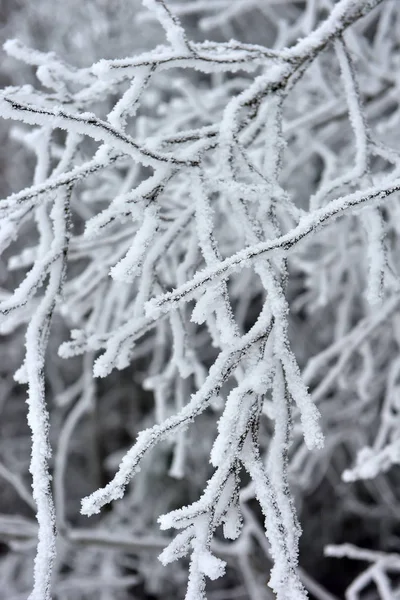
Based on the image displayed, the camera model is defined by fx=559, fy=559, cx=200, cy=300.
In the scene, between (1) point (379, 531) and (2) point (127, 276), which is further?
(1) point (379, 531)

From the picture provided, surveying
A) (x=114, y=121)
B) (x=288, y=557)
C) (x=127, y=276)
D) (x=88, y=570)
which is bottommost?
(x=288, y=557)

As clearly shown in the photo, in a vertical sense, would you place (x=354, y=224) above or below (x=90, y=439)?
below

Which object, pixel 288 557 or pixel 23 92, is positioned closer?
pixel 288 557

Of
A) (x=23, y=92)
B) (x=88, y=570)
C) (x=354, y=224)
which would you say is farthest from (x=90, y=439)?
(x=23, y=92)

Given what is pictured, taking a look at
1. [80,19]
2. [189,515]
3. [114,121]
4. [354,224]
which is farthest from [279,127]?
[80,19]

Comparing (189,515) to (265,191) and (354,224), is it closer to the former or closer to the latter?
(265,191)

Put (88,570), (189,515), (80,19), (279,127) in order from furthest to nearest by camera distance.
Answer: (80,19)
(88,570)
(279,127)
(189,515)

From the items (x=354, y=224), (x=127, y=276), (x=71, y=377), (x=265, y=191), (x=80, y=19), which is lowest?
(x=127, y=276)

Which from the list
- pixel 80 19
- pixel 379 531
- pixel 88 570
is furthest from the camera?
pixel 379 531

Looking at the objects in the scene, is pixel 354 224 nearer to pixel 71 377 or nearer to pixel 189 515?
pixel 189 515
